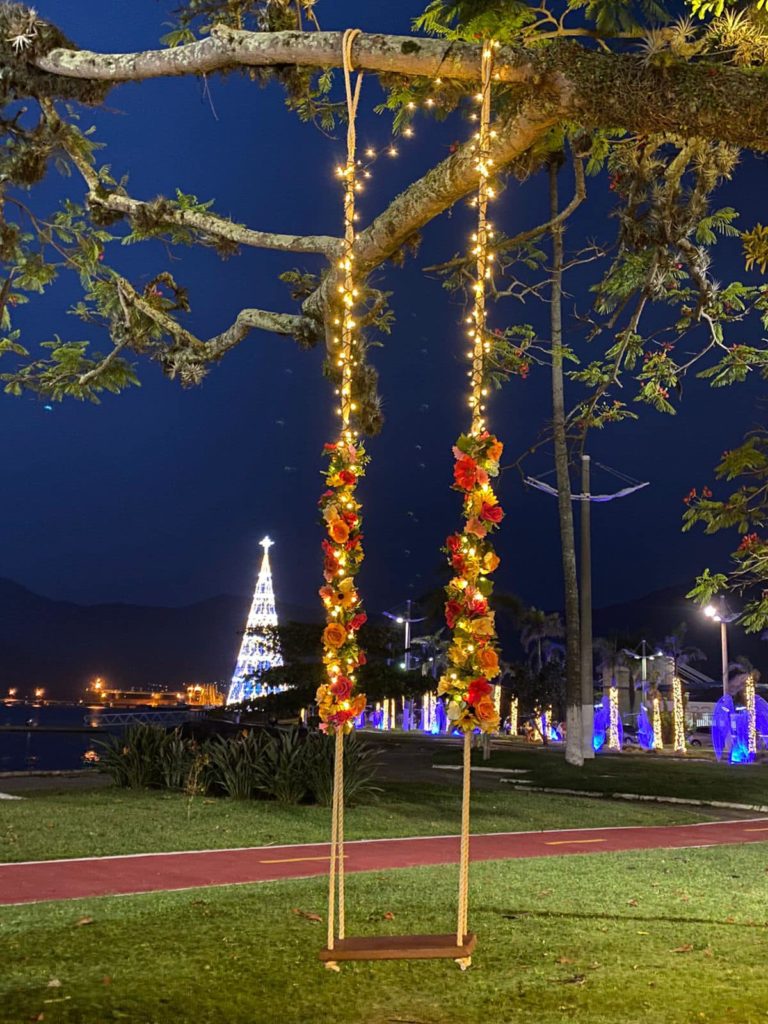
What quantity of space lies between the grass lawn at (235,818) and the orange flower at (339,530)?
18.8 feet

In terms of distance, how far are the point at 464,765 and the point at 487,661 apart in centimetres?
62

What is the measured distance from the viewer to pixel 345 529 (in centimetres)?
534

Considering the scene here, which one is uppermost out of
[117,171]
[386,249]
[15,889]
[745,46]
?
[117,171]

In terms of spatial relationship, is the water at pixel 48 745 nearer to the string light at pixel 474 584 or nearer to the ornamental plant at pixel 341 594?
A: the ornamental plant at pixel 341 594

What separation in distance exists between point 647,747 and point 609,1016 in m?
32.8

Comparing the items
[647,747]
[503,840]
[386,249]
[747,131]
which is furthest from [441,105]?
[647,747]

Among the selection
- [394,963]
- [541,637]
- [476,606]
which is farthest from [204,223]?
[541,637]

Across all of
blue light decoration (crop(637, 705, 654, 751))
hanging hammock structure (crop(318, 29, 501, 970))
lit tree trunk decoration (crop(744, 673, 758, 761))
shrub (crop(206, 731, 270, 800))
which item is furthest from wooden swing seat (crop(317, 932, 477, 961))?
blue light decoration (crop(637, 705, 654, 751))

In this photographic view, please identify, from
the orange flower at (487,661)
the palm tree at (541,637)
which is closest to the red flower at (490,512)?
the orange flower at (487,661)

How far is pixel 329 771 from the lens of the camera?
1395 centimetres

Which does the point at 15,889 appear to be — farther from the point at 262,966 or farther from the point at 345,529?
the point at 345,529

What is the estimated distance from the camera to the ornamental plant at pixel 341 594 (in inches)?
207

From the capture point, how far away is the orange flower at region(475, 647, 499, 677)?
4.97m

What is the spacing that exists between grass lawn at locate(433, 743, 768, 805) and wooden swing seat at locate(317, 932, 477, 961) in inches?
557
